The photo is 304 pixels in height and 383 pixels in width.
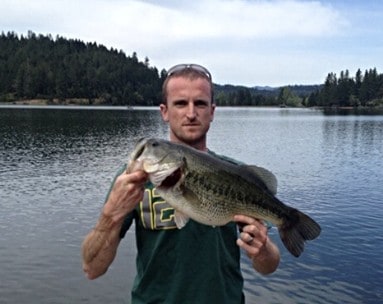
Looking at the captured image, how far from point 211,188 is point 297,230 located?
1001mm

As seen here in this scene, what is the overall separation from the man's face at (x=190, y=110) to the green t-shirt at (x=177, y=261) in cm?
68

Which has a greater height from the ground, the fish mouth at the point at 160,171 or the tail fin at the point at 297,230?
the fish mouth at the point at 160,171

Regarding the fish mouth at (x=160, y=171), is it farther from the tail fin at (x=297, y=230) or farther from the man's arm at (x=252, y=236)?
the tail fin at (x=297, y=230)

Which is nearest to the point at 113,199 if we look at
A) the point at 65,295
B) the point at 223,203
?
the point at 223,203

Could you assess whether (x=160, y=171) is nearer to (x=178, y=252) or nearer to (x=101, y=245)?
(x=178, y=252)

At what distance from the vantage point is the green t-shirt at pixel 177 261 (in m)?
4.34

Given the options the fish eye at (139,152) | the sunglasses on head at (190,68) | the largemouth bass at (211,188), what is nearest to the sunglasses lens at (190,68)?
the sunglasses on head at (190,68)

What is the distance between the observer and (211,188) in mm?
4004

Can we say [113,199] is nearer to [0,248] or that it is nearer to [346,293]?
[346,293]

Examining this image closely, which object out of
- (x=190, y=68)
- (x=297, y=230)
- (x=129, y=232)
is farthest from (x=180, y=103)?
(x=129, y=232)

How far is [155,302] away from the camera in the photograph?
438cm

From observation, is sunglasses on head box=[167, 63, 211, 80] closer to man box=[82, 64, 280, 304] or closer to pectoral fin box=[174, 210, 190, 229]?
man box=[82, 64, 280, 304]

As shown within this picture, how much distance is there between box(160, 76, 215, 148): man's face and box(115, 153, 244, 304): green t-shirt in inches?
26.6

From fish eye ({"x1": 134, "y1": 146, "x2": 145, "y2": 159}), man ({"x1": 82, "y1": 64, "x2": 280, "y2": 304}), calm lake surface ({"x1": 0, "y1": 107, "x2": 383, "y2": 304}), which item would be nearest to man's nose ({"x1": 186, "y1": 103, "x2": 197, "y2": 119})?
man ({"x1": 82, "y1": 64, "x2": 280, "y2": 304})
